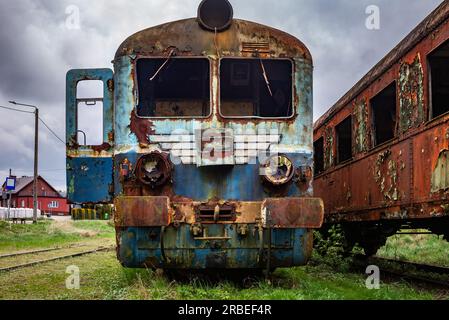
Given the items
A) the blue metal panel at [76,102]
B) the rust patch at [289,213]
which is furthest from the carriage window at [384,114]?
the blue metal panel at [76,102]

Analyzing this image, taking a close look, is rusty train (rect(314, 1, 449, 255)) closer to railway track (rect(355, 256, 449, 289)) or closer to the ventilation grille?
railway track (rect(355, 256, 449, 289))

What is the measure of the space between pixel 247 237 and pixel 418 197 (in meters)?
2.63

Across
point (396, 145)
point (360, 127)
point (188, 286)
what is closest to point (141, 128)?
point (188, 286)

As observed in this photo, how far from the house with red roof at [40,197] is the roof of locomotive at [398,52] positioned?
62.6m

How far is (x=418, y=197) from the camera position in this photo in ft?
25.1

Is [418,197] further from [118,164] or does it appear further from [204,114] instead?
[118,164]

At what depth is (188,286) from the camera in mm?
6512

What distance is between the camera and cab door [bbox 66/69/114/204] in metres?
7.11

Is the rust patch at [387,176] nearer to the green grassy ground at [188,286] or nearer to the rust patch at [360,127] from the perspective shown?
the rust patch at [360,127]

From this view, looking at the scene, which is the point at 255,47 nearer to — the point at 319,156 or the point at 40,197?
the point at 319,156

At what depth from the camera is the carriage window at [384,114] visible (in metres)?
9.53

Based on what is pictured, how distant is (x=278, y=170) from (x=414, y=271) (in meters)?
4.87

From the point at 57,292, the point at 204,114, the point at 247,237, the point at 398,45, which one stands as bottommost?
the point at 57,292
